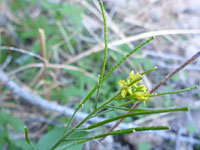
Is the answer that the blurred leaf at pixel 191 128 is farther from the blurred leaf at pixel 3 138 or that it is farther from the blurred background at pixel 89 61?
the blurred leaf at pixel 3 138

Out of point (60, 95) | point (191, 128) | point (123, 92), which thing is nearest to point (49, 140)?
point (123, 92)

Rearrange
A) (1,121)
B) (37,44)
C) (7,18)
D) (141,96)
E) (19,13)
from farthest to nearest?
(19,13), (7,18), (37,44), (1,121), (141,96)

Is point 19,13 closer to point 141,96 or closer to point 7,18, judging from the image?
point 7,18

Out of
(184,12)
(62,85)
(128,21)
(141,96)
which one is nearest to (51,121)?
(62,85)

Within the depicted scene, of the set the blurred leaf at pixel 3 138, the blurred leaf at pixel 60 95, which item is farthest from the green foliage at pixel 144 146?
the blurred leaf at pixel 3 138

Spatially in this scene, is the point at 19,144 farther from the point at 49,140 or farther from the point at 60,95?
the point at 60,95

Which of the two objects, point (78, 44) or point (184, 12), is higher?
point (184, 12)

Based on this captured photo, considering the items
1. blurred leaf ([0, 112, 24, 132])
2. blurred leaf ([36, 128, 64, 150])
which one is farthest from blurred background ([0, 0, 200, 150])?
blurred leaf ([36, 128, 64, 150])

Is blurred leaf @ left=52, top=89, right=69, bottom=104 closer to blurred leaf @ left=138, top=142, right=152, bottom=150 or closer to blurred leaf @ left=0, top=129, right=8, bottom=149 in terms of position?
blurred leaf @ left=0, top=129, right=8, bottom=149
